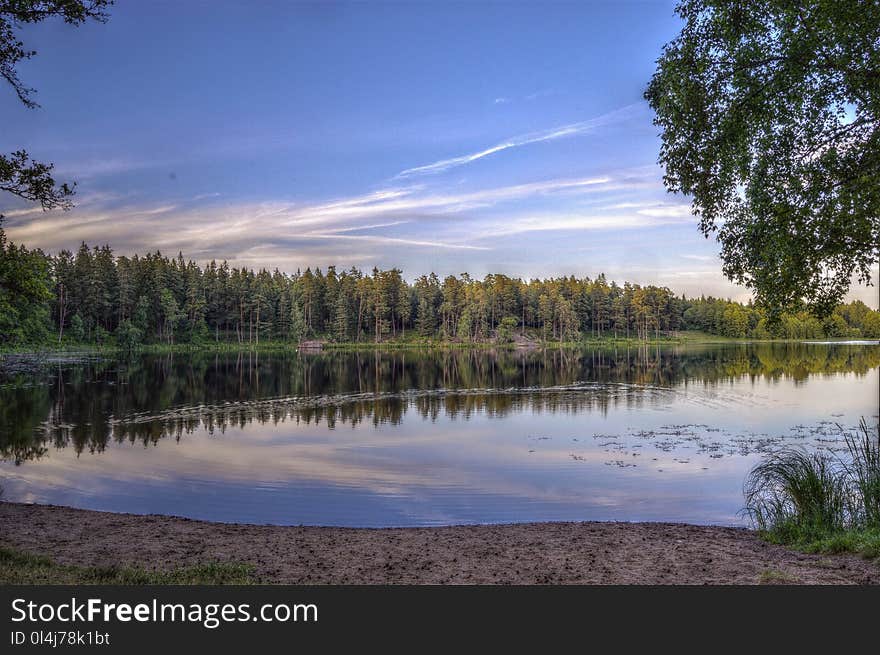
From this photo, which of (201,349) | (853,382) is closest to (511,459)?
(853,382)

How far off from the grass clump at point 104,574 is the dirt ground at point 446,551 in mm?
412

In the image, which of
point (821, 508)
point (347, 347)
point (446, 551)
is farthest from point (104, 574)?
point (347, 347)

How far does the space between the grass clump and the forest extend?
96.1m

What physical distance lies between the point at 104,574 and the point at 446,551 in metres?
5.14

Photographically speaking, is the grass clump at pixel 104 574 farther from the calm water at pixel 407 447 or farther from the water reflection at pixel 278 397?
the water reflection at pixel 278 397

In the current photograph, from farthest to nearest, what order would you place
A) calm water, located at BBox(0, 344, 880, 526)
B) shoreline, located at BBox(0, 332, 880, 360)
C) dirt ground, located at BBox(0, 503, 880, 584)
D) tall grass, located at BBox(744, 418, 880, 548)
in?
shoreline, located at BBox(0, 332, 880, 360), calm water, located at BBox(0, 344, 880, 526), tall grass, located at BBox(744, 418, 880, 548), dirt ground, located at BBox(0, 503, 880, 584)

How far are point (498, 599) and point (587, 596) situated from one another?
1.18m

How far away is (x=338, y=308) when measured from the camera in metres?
140

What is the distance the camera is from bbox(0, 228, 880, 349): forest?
111188mm

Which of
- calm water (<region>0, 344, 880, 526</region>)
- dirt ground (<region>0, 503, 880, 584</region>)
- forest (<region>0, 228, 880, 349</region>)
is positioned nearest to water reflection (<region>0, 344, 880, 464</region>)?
calm water (<region>0, 344, 880, 526</region>)

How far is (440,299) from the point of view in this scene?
6181 inches

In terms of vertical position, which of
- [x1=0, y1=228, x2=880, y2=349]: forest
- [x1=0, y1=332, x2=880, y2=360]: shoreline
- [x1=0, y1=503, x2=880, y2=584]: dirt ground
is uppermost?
[x1=0, y1=228, x2=880, y2=349]: forest

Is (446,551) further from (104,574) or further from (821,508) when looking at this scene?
(821,508)

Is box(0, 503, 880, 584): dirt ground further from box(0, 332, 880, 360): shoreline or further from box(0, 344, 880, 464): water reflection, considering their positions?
box(0, 332, 880, 360): shoreline
